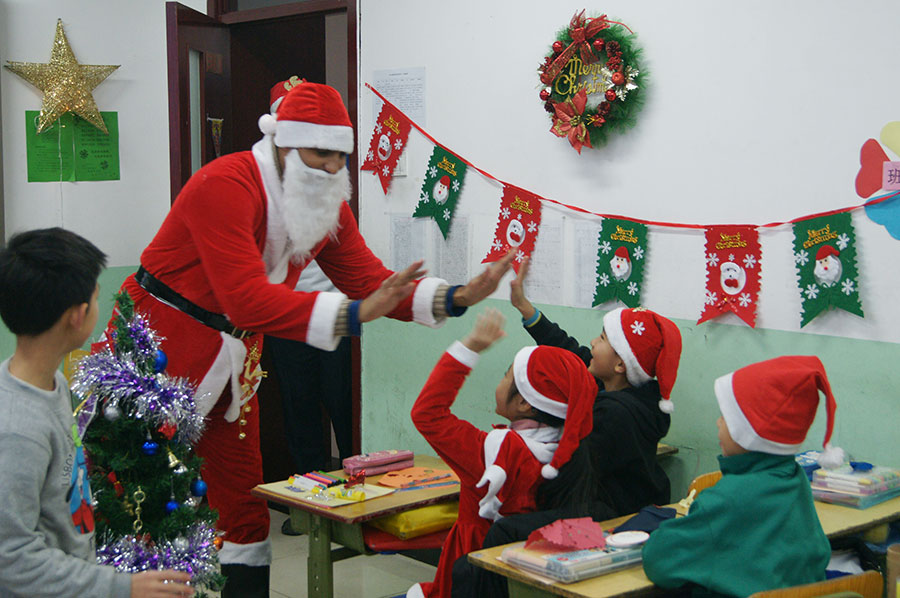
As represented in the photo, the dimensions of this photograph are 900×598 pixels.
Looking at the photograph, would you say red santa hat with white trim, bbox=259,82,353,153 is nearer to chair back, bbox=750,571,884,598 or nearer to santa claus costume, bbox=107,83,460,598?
santa claus costume, bbox=107,83,460,598

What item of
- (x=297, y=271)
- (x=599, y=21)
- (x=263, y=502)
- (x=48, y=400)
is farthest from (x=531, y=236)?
(x=48, y=400)

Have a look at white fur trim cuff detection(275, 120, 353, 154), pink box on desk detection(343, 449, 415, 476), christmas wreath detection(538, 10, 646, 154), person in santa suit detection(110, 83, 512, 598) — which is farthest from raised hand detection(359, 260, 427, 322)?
christmas wreath detection(538, 10, 646, 154)

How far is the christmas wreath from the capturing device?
3658 millimetres

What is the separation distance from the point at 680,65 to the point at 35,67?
3.32 m

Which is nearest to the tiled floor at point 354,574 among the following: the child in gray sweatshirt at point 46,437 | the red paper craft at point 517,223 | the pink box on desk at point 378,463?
the pink box on desk at point 378,463

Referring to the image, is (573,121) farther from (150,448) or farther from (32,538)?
(32,538)

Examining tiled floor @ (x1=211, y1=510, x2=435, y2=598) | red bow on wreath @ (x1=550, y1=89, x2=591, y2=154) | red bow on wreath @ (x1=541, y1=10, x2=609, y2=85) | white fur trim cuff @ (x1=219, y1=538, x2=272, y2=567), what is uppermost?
red bow on wreath @ (x1=541, y1=10, x2=609, y2=85)

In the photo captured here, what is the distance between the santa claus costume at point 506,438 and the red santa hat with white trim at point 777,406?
24.3 inches

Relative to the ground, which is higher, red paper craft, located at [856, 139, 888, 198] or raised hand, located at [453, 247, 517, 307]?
red paper craft, located at [856, 139, 888, 198]

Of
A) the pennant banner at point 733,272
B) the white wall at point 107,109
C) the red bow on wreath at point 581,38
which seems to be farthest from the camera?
the white wall at point 107,109

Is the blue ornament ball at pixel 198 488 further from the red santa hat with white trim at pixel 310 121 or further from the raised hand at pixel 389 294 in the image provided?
the red santa hat with white trim at pixel 310 121

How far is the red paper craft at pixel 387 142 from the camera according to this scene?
15.1 feet

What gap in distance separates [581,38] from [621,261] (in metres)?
0.87

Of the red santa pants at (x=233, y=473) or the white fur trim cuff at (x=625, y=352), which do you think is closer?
the red santa pants at (x=233, y=473)
